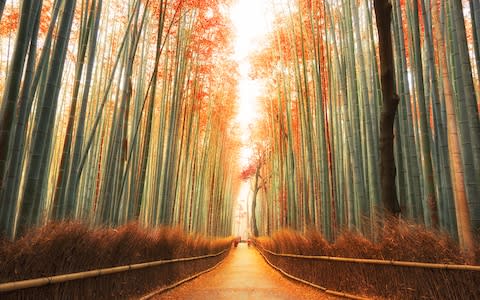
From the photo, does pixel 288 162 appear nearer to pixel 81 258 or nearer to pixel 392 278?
pixel 392 278

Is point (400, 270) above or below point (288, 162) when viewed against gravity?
below

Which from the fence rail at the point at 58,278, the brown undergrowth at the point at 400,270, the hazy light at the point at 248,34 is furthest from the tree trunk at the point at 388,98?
the hazy light at the point at 248,34

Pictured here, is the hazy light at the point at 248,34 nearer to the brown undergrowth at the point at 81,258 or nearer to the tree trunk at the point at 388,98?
the tree trunk at the point at 388,98

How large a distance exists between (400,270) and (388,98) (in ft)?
4.84

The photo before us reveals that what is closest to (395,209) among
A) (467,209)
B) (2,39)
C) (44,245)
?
(467,209)

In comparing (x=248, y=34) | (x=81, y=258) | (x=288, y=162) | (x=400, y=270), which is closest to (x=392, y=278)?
(x=400, y=270)

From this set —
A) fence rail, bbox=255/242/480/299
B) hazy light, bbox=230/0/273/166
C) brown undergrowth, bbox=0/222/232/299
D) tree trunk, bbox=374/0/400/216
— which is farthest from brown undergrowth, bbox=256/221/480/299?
hazy light, bbox=230/0/273/166

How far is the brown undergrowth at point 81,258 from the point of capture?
181cm

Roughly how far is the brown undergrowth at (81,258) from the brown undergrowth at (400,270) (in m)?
2.20

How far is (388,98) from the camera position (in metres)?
3.23

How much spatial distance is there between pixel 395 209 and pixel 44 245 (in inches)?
108

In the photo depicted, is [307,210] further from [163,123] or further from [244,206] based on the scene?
[244,206]

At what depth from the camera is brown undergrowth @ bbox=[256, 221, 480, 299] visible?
2.37 meters

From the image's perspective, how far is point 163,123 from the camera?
19.7 ft
